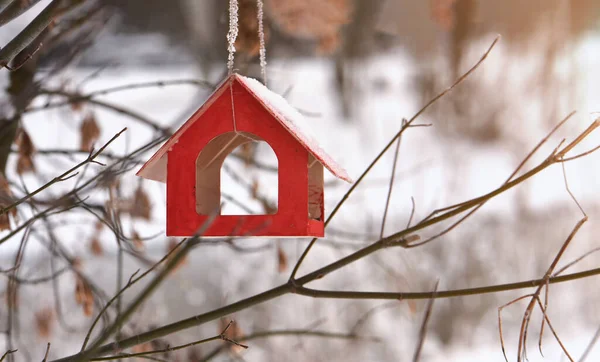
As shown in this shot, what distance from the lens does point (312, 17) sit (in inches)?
91.0

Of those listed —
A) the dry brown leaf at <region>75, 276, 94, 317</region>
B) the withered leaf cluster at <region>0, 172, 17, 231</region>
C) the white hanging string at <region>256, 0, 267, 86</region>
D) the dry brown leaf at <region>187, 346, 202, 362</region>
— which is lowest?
the dry brown leaf at <region>187, 346, 202, 362</region>

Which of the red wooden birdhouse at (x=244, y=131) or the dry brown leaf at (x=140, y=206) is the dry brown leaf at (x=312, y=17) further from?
the red wooden birdhouse at (x=244, y=131)

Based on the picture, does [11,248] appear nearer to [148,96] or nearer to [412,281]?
[148,96]

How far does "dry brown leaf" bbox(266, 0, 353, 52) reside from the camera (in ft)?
7.45

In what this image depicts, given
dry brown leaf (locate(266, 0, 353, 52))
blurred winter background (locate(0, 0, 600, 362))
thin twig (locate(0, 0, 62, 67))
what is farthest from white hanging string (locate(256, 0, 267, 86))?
blurred winter background (locate(0, 0, 600, 362))

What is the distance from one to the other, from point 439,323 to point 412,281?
0.51m

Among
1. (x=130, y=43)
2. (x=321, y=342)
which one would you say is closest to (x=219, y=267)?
(x=321, y=342)

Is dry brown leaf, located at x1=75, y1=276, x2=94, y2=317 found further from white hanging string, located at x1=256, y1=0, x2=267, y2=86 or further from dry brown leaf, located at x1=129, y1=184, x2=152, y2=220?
white hanging string, located at x1=256, y1=0, x2=267, y2=86

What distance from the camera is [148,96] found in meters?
3.06

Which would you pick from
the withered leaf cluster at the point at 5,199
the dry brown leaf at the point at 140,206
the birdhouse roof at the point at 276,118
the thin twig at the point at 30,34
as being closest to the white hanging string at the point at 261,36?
the birdhouse roof at the point at 276,118

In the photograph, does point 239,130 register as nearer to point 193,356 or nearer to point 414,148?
point 193,356

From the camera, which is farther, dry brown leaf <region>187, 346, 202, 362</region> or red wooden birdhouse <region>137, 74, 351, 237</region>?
dry brown leaf <region>187, 346, 202, 362</region>

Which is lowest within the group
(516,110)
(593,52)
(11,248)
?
(11,248)

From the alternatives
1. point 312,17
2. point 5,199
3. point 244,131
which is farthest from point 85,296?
point 312,17
